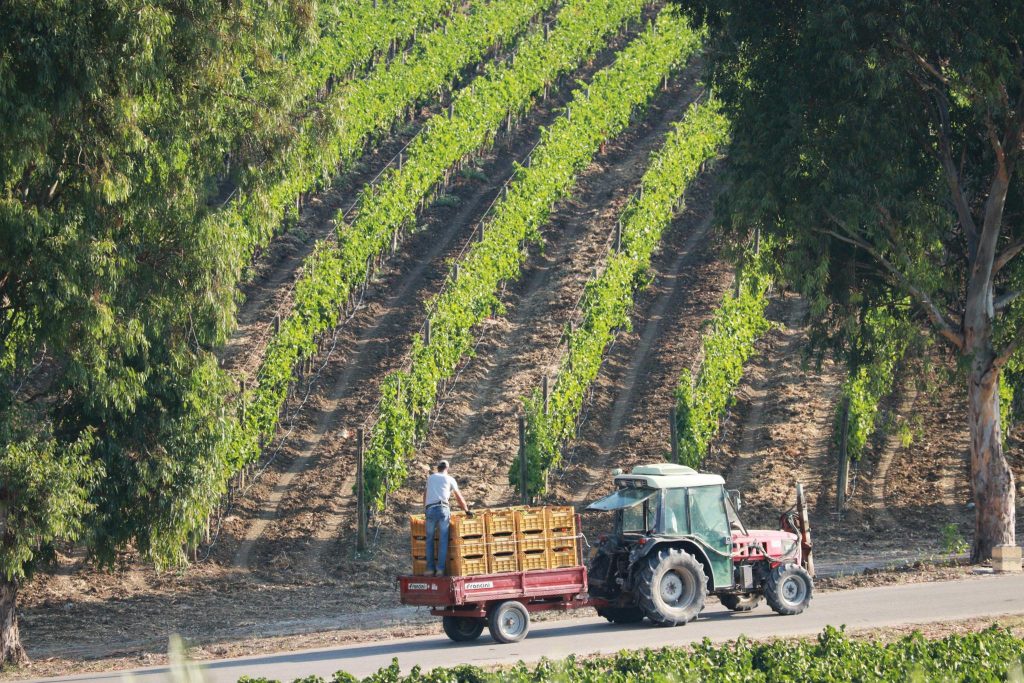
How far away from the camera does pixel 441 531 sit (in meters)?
13.4

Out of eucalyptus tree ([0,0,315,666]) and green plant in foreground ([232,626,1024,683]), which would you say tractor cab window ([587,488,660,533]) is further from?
eucalyptus tree ([0,0,315,666])

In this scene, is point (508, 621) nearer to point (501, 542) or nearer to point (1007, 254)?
point (501, 542)

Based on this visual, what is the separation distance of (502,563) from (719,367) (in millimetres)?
13740

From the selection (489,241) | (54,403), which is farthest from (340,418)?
(54,403)

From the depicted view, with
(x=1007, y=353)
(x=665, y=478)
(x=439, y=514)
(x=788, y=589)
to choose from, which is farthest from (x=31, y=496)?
(x=1007, y=353)

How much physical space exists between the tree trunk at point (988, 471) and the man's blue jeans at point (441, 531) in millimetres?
10187

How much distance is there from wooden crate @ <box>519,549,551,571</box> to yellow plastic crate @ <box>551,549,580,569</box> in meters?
0.08

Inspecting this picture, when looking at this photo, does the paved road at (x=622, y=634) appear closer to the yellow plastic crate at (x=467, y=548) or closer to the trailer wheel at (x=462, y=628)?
the trailer wheel at (x=462, y=628)

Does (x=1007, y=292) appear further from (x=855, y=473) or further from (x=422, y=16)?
(x=422, y=16)

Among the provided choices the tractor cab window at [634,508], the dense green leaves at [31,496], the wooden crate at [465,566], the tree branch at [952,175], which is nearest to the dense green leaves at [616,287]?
the tree branch at [952,175]

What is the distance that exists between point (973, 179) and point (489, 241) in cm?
1529

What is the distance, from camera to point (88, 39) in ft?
48.2

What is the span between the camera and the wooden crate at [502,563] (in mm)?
13398

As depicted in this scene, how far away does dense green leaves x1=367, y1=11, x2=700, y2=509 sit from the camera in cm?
2398
